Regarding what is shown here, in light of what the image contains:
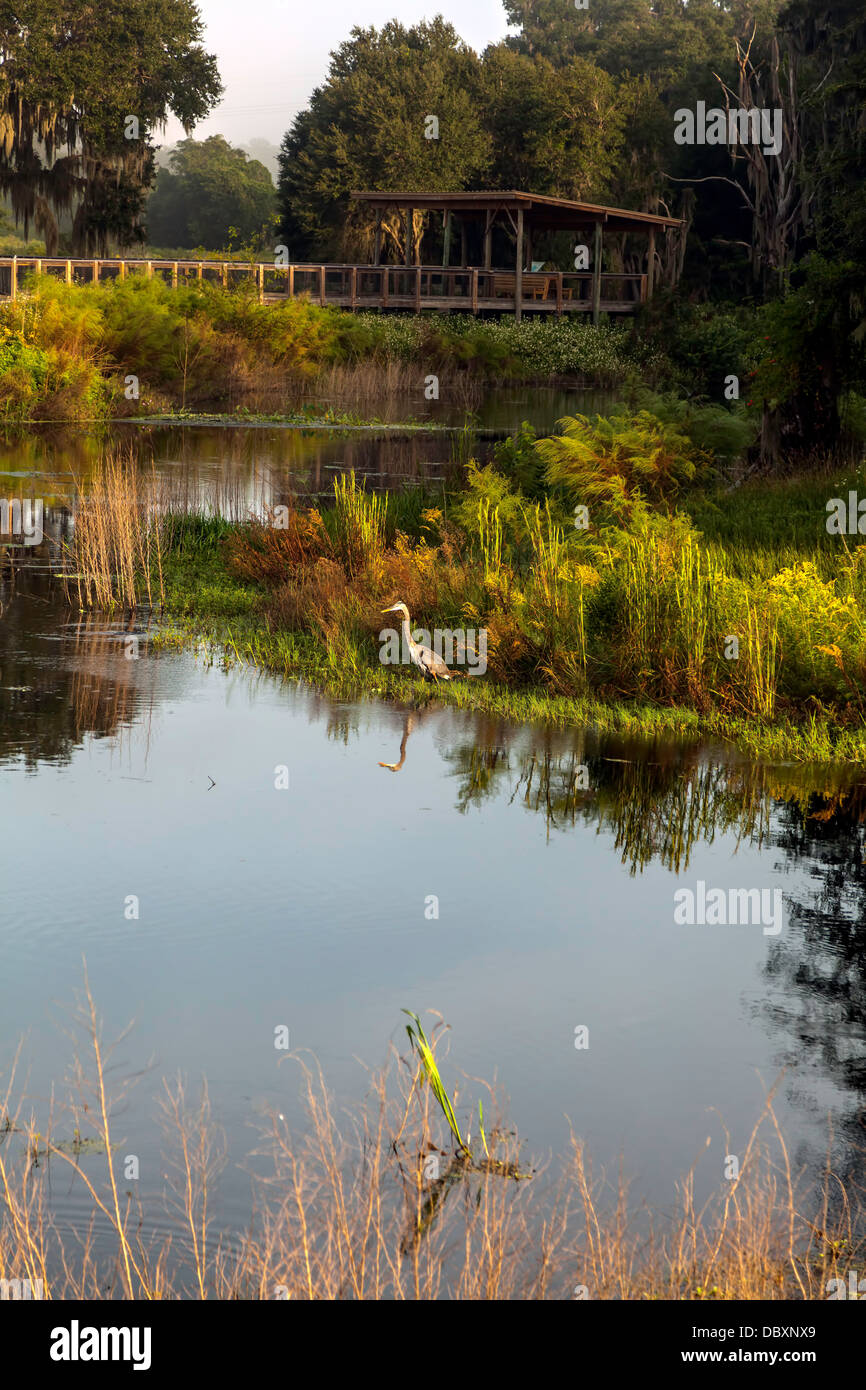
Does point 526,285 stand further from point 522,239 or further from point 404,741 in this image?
point 404,741

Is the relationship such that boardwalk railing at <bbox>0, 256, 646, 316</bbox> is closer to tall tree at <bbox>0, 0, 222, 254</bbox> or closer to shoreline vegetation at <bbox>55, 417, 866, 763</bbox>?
tall tree at <bbox>0, 0, 222, 254</bbox>

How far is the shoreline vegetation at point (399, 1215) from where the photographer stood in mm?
→ 4727

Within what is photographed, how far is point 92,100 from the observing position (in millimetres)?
56906

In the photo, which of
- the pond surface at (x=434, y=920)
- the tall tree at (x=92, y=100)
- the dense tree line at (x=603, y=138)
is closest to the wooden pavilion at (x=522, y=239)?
→ the dense tree line at (x=603, y=138)

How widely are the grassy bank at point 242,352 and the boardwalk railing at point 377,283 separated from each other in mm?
903

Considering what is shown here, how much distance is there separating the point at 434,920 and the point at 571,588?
5.64 meters

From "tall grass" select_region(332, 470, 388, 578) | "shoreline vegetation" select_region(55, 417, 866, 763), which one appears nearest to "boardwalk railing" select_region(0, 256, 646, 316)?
"shoreline vegetation" select_region(55, 417, 866, 763)

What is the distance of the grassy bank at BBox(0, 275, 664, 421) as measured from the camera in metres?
36.3

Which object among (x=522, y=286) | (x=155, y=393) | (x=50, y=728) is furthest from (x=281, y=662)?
(x=522, y=286)

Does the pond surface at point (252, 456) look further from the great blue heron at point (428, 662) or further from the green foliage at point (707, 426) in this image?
the great blue heron at point (428, 662)

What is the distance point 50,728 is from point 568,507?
24.1 ft

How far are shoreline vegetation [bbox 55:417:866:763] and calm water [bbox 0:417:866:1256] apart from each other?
30.4 inches

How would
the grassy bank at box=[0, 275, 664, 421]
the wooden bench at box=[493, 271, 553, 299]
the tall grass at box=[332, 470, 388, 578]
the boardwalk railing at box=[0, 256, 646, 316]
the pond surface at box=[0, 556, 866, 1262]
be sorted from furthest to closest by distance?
the wooden bench at box=[493, 271, 553, 299] < the boardwalk railing at box=[0, 256, 646, 316] < the grassy bank at box=[0, 275, 664, 421] < the tall grass at box=[332, 470, 388, 578] < the pond surface at box=[0, 556, 866, 1262]

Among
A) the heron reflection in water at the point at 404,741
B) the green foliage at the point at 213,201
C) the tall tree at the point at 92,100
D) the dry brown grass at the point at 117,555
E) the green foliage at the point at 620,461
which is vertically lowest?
the heron reflection in water at the point at 404,741
